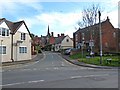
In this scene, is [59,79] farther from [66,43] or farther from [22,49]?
[66,43]

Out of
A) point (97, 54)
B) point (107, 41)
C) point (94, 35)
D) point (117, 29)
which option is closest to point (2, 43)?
point (97, 54)

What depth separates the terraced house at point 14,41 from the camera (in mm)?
38969

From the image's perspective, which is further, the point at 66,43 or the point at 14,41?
the point at 66,43

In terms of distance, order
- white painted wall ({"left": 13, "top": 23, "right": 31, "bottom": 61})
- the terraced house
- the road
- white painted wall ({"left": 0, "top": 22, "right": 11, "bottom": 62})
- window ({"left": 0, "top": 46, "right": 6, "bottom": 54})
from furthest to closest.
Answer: white painted wall ({"left": 13, "top": 23, "right": 31, "bottom": 61})
the terraced house
white painted wall ({"left": 0, "top": 22, "right": 11, "bottom": 62})
window ({"left": 0, "top": 46, "right": 6, "bottom": 54})
the road

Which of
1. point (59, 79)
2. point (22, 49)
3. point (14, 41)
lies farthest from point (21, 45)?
point (59, 79)

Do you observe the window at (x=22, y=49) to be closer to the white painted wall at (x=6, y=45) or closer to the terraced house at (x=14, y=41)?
the terraced house at (x=14, y=41)

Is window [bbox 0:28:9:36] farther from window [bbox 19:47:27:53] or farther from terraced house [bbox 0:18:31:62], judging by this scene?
window [bbox 19:47:27:53]

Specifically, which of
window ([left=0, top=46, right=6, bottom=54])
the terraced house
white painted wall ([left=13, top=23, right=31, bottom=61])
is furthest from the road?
white painted wall ([left=13, top=23, right=31, bottom=61])

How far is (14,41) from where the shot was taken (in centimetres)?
4222

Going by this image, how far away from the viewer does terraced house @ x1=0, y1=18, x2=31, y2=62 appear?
3897cm

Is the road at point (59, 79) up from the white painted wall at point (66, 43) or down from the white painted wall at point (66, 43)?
down

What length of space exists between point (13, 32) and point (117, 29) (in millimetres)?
37543

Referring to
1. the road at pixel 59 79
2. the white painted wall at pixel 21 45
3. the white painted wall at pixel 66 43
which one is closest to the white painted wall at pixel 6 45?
the white painted wall at pixel 21 45

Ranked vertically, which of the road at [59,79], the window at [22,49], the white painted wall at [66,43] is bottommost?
the road at [59,79]
